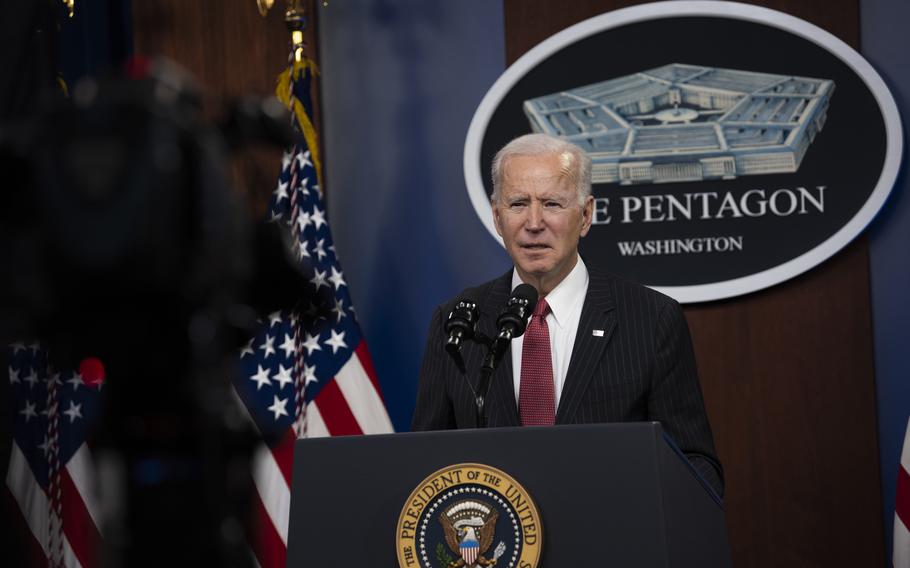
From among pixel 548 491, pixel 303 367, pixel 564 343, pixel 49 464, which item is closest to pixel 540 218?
pixel 564 343

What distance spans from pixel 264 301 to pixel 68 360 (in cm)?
16

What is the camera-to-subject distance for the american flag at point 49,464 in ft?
12.2

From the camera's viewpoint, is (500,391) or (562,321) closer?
(500,391)

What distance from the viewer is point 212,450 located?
820 millimetres

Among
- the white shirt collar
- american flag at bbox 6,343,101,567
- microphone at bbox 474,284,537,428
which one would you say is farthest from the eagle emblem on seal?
american flag at bbox 6,343,101,567

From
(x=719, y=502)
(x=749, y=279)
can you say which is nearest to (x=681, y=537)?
(x=719, y=502)

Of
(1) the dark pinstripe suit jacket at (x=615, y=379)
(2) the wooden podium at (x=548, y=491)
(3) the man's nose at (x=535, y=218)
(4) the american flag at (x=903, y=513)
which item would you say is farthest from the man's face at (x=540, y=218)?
(4) the american flag at (x=903, y=513)

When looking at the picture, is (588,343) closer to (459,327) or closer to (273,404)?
(459,327)

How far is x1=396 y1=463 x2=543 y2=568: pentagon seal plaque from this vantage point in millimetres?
1891

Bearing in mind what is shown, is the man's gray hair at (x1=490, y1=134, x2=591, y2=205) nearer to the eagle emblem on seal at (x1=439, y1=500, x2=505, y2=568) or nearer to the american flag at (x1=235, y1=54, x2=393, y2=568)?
the american flag at (x1=235, y1=54, x2=393, y2=568)

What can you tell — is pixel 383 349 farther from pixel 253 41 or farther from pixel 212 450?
pixel 212 450

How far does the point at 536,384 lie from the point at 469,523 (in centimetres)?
76

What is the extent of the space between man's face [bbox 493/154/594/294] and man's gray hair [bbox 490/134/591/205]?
11 mm

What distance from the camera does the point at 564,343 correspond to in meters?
2.78
